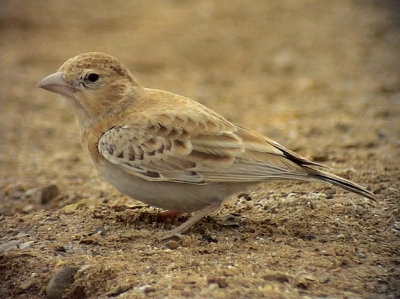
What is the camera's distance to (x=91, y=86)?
6512mm

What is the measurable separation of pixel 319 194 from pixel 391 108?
4.39 meters

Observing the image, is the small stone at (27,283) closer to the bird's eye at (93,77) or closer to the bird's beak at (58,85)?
the bird's beak at (58,85)

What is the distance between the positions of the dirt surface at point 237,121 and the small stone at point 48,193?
0.01m

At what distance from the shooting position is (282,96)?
41.3 ft

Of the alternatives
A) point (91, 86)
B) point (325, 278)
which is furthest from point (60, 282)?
point (325, 278)

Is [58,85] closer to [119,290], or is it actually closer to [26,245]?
[26,245]

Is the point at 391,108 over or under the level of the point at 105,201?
over

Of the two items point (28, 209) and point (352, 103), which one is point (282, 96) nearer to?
point (352, 103)

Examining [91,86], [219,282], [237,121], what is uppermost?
[91,86]

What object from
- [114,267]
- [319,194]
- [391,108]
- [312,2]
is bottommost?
[114,267]

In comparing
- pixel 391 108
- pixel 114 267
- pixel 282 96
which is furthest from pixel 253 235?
pixel 282 96

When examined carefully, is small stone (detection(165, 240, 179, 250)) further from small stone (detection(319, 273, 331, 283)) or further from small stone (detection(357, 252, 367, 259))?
small stone (detection(357, 252, 367, 259))

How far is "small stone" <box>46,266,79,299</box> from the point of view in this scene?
217 inches

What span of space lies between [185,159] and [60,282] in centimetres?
141
